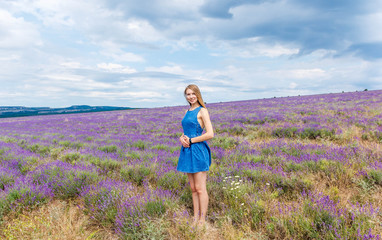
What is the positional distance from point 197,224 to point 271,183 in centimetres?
180

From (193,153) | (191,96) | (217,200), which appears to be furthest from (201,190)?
(191,96)

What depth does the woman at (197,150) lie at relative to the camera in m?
2.91

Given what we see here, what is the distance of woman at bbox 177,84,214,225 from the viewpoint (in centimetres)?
291

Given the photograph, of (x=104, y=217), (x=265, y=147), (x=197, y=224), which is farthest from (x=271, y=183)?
(x=104, y=217)

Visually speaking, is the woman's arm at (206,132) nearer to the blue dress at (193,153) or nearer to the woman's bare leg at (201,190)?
the blue dress at (193,153)

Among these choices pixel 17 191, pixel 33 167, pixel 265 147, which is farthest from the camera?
pixel 265 147

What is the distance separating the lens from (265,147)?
20.1ft

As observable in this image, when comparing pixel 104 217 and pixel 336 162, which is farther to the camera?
pixel 336 162

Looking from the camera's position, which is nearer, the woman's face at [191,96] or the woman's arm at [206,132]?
the woman's arm at [206,132]

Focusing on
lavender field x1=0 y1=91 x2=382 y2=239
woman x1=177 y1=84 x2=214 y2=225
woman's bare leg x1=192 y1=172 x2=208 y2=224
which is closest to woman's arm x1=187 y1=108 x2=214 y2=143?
woman x1=177 y1=84 x2=214 y2=225

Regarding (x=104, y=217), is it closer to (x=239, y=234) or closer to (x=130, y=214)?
(x=130, y=214)

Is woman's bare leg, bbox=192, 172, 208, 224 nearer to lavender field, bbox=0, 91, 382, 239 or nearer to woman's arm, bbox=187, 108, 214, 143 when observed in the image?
lavender field, bbox=0, 91, 382, 239

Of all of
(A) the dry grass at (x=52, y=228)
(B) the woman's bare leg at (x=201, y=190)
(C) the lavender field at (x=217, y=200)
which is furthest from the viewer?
(B) the woman's bare leg at (x=201, y=190)

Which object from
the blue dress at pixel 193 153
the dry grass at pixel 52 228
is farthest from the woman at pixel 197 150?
the dry grass at pixel 52 228
